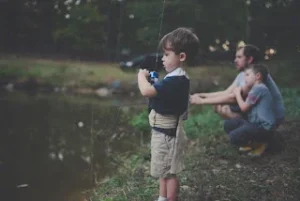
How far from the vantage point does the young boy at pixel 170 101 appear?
102 inches

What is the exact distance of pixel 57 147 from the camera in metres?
5.40

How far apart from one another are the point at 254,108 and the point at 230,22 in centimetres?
679

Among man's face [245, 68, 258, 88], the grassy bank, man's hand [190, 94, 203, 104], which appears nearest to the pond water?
the grassy bank

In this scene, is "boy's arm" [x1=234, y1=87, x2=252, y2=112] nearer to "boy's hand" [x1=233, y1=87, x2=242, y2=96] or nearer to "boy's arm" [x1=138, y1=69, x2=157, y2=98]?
"boy's hand" [x1=233, y1=87, x2=242, y2=96]

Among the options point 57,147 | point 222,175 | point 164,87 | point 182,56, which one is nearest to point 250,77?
point 222,175

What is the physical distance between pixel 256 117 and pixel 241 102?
21 cm

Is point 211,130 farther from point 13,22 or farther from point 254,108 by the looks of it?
point 13,22

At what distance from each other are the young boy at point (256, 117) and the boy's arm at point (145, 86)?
5.29 ft

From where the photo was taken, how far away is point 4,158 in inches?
187

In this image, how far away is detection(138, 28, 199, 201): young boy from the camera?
2.60m

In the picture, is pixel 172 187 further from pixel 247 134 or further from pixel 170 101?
pixel 247 134

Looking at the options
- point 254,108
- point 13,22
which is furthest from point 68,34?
point 254,108

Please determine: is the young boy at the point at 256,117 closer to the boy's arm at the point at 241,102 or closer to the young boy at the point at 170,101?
the boy's arm at the point at 241,102

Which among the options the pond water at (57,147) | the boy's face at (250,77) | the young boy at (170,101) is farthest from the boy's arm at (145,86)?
the boy's face at (250,77)
